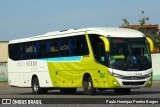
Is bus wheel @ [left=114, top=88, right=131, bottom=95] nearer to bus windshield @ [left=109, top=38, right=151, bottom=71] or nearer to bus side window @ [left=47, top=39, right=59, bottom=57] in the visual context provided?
bus windshield @ [left=109, top=38, right=151, bottom=71]

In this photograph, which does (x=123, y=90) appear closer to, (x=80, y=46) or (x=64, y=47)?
(x=80, y=46)

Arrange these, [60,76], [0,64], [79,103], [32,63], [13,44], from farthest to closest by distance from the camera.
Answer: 1. [0,64]
2. [13,44]
3. [32,63]
4. [60,76]
5. [79,103]

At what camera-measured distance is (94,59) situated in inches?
1046

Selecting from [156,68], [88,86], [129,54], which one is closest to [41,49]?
[88,86]

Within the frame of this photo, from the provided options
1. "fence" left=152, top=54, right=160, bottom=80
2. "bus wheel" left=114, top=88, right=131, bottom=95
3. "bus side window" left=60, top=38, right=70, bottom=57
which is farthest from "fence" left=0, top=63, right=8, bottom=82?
"bus wheel" left=114, top=88, right=131, bottom=95

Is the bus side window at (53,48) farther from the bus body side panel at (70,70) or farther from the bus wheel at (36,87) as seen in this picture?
the bus wheel at (36,87)

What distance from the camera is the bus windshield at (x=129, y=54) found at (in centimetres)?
2614

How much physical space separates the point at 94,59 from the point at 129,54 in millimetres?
1614

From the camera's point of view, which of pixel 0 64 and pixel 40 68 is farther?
pixel 0 64

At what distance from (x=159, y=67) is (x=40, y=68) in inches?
822

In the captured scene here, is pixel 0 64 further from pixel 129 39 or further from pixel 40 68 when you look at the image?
pixel 129 39

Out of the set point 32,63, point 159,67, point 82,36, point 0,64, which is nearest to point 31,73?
point 32,63

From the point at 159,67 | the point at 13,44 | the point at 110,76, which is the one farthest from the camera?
the point at 159,67

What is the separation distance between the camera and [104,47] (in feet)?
A: 85.9
